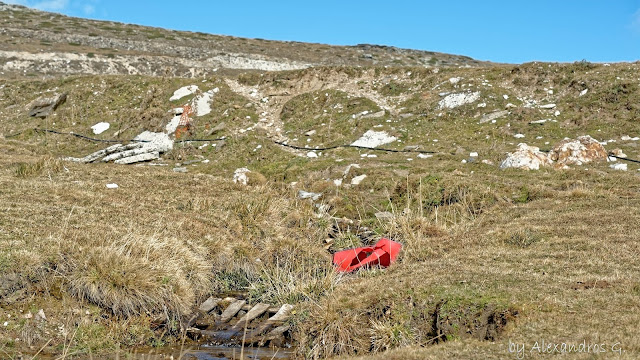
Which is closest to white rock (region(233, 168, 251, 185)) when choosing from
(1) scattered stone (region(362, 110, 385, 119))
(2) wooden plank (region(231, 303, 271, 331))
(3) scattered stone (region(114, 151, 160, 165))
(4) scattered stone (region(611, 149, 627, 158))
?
(3) scattered stone (region(114, 151, 160, 165))

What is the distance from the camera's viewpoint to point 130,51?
75625mm

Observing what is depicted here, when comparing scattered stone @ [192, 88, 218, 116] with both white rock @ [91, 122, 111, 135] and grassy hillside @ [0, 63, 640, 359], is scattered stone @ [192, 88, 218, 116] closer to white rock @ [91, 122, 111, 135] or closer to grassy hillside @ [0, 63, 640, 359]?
grassy hillside @ [0, 63, 640, 359]

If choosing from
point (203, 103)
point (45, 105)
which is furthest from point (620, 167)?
point (45, 105)

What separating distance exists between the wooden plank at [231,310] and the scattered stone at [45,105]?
26.3 metres

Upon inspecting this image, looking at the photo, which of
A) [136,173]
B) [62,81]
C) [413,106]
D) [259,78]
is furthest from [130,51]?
[136,173]

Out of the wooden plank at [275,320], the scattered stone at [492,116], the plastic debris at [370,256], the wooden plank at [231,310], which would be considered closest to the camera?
the wooden plank at [275,320]

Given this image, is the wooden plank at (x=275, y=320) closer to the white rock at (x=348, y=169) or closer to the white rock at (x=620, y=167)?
the white rock at (x=348, y=169)

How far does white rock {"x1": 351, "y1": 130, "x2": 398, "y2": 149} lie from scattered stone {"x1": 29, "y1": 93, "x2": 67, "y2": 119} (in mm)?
18548

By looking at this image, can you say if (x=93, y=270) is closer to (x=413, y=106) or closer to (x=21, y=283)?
(x=21, y=283)

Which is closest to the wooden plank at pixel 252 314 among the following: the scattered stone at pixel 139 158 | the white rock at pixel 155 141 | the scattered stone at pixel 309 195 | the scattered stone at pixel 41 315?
the scattered stone at pixel 41 315

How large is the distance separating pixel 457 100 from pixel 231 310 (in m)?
20.2

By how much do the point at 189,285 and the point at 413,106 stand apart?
20.3 metres

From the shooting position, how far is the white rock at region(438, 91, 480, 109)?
91.4 feet

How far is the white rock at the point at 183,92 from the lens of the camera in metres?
32.2
